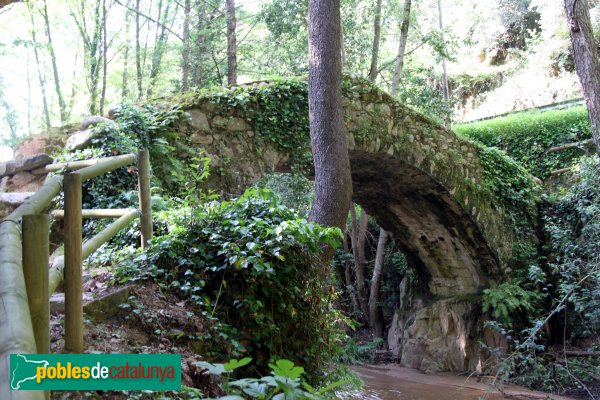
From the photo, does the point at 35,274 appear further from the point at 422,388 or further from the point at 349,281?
the point at 349,281

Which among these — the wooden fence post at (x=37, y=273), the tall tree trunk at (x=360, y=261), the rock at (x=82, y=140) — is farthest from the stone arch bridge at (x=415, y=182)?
the wooden fence post at (x=37, y=273)

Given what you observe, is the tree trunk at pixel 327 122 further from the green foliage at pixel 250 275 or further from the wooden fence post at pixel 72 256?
the wooden fence post at pixel 72 256

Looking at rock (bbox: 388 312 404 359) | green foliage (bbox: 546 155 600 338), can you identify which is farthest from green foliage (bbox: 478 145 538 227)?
rock (bbox: 388 312 404 359)

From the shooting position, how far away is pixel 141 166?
11.9 ft

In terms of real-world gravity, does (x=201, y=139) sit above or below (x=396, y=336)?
above

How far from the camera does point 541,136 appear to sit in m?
12.0

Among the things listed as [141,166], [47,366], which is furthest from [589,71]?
[47,366]

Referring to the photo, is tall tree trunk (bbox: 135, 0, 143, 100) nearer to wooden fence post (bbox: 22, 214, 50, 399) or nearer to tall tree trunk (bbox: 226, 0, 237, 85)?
tall tree trunk (bbox: 226, 0, 237, 85)

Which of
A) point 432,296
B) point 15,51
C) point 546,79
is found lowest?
point 432,296

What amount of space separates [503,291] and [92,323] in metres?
7.82

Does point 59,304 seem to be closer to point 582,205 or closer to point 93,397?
point 93,397

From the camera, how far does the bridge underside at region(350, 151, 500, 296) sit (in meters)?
Answer: 8.07

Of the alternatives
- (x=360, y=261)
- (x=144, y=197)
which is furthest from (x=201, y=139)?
(x=360, y=261)
